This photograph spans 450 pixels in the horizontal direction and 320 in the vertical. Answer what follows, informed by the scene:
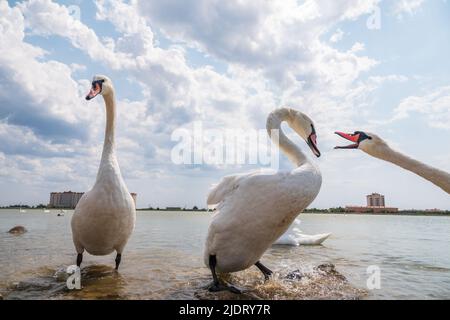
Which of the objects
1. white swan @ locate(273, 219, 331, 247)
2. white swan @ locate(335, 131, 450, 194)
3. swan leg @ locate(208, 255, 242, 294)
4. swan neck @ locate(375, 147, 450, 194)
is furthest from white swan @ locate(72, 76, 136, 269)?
white swan @ locate(273, 219, 331, 247)

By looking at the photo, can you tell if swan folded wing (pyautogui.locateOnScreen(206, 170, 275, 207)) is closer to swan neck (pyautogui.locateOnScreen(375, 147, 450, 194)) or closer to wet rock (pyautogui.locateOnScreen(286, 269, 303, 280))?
wet rock (pyautogui.locateOnScreen(286, 269, 303, 280))

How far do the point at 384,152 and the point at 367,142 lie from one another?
368 millimetres

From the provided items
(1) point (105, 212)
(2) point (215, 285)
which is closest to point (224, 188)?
(2) point (215, 285)

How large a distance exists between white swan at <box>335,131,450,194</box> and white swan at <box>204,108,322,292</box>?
6.34 feet

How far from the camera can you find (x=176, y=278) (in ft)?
21.5

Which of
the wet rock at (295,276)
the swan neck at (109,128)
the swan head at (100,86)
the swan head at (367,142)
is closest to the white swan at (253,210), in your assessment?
the wet rock at (295,276)

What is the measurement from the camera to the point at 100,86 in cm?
687

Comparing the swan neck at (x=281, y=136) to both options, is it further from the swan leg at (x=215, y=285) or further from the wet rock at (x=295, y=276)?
the wet rock at (x=295, y=276)

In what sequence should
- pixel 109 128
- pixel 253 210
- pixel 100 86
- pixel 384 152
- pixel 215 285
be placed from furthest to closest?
pixel 100 86 → pixel 109 128 → pixel 384 152 → pixel 215 285 → pixel 253 210

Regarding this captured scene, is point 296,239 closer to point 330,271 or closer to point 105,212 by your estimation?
point 330,271
